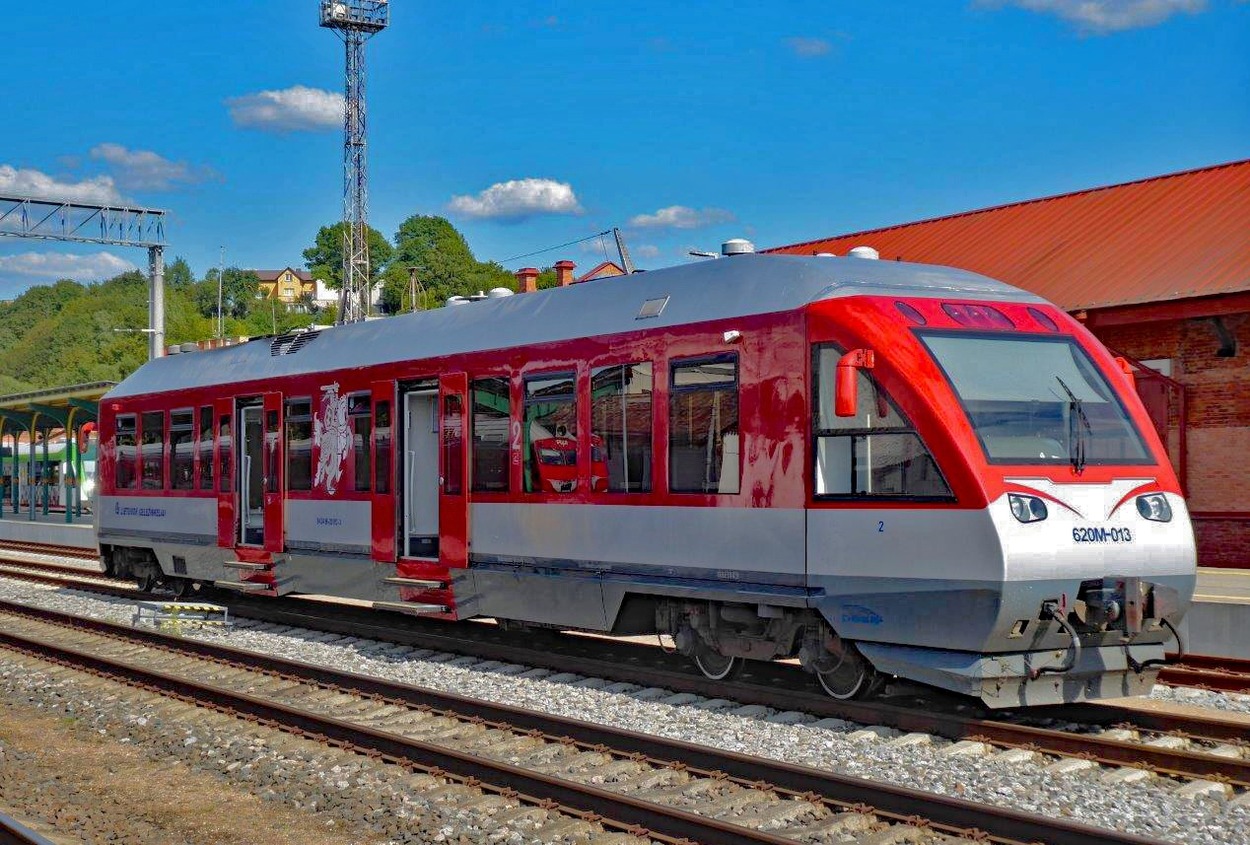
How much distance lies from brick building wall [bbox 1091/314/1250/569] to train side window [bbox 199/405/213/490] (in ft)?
47.1

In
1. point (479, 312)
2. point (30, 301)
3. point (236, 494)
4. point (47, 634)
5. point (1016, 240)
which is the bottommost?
point (47, 634)

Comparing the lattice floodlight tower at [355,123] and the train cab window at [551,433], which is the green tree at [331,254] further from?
the train cab window at [551,433]

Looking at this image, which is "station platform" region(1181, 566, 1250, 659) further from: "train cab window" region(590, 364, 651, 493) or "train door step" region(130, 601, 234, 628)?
"train door step" region(130, 601, 234, 628)

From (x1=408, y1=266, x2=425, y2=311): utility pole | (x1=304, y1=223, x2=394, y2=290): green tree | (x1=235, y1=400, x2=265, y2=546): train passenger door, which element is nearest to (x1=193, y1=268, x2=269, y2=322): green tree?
(x1=304, y1=223, x2=394, y2=290): green tree

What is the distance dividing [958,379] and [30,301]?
194 meters

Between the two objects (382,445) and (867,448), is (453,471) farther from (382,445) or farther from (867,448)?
(867,448)

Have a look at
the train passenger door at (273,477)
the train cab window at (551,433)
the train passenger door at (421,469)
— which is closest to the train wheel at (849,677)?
the train cab window at (551,433)

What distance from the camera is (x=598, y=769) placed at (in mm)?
8781

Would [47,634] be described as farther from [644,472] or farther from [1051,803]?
[1051,803]

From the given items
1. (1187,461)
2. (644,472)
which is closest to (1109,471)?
(644,472)

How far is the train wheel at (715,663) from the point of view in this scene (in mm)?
11430

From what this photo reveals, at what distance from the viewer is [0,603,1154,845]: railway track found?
716 centimetres

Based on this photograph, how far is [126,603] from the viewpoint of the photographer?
20328 millimetres

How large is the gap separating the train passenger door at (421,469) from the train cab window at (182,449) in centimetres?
519
